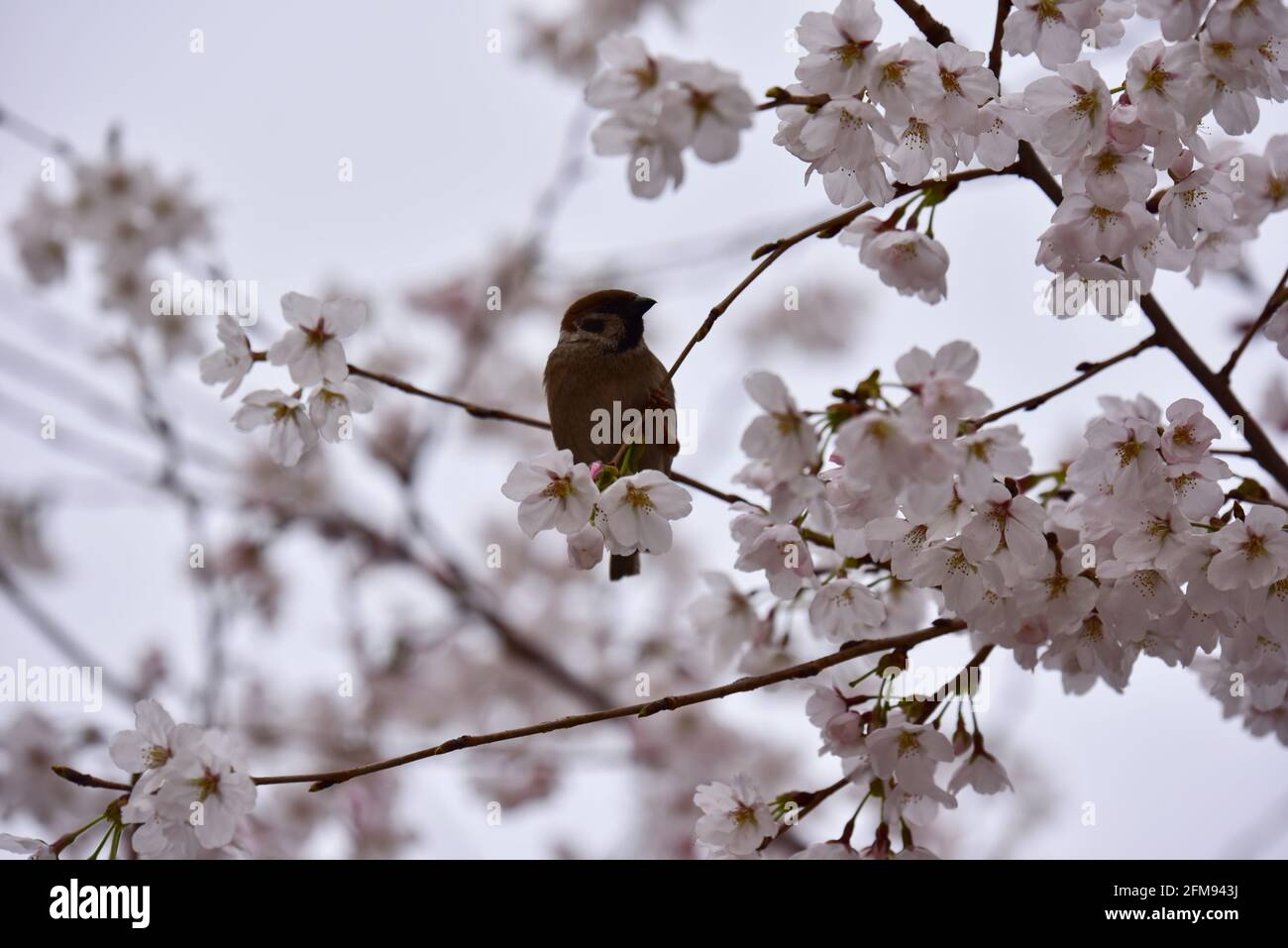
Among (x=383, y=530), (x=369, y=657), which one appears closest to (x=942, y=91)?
(x=383, y=530)

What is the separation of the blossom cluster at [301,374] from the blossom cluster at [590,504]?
1.05 feet

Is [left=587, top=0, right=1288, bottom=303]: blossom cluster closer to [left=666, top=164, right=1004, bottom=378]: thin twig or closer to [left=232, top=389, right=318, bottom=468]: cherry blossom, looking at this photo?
[left=666, top=164, right=1004, bottom=378]: thin twig

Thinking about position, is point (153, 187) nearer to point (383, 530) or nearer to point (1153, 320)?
point (383, 530)

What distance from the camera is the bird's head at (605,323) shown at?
228 centimetres

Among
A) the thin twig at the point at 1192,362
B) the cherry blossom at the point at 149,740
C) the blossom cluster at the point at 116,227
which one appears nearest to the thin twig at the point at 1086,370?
the thin twig at the point at 1192,362

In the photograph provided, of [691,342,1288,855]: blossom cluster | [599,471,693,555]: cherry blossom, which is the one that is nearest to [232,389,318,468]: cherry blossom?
[599,471,693,555]: cherry blossom

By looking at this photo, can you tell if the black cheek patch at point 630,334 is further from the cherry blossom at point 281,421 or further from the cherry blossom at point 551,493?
the cherry blossom at point 551,493

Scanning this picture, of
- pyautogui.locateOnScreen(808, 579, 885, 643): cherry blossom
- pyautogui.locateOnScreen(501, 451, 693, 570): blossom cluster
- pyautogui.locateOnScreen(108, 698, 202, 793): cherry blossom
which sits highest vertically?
pyautogui.locateOnScreen(501, 451, 693, 570): blossom cluster

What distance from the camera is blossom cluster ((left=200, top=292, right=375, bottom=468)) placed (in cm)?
151

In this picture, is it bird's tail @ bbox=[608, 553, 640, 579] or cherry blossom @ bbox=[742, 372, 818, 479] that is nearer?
cherry blossom @ bbox=[742, 372, 818, 479]

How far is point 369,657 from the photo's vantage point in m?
4.72

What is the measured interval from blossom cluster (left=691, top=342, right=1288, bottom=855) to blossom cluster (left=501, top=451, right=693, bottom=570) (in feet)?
0.47

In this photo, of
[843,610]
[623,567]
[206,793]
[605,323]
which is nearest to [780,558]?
[843,610]
